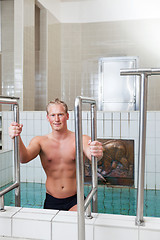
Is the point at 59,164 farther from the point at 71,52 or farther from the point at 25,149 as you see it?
the point at 71,52

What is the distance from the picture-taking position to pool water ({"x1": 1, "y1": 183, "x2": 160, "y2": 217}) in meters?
3.04

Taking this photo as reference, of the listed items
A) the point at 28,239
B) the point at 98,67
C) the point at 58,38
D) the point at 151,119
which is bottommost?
the point at 28,239

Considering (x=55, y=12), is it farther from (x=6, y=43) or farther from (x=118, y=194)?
(x=118, y=194)

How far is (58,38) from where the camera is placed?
7.17 m

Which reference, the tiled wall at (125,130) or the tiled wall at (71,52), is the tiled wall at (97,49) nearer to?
the tiled wall at (71,52)

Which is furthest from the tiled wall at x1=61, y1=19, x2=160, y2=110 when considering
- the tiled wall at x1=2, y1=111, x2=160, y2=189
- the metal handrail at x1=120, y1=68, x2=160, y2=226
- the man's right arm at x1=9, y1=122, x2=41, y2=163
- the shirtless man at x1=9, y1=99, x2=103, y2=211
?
the metal handrail at x1=120, y1=68, x2=160, y2=226

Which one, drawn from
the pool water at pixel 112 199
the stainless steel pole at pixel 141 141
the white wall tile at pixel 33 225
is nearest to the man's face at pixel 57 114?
the white wall tile at pixel 33 225

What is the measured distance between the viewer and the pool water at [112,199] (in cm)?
304

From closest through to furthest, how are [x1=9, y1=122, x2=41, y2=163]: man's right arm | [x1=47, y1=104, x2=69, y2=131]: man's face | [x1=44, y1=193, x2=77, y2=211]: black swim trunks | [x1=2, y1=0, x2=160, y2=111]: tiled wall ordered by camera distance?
[x1=9, y1=122, x2=41, y2=163]: man's right arm
[x1=47, y1=104, x2=69, y2=131]: man's face
[x1=44, y1=193, x2=77, y2=211]: black swim trunks
[x1=2, y1=0, x2=160, y2=111]: tiled wall

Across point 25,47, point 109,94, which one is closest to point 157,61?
point 109,94

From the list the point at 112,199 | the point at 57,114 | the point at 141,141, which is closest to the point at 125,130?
the point at 112,199

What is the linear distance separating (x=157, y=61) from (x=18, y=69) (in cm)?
352

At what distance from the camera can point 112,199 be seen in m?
3.45

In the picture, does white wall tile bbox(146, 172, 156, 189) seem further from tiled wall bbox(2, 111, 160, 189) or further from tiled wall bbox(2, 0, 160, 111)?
tiled wall bbox(2, 0, 160, 111)
